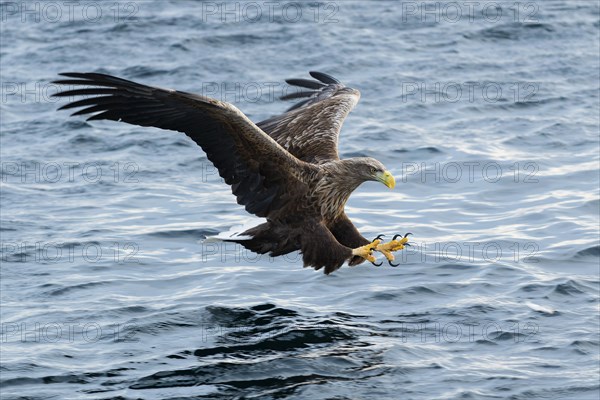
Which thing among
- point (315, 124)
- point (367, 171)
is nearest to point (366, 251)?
point (367, 171)

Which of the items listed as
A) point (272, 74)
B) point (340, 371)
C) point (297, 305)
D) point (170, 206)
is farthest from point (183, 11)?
point (340, 371)

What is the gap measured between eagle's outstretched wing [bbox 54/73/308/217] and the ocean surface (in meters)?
0.53

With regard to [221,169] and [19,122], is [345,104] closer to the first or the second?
[221,169]

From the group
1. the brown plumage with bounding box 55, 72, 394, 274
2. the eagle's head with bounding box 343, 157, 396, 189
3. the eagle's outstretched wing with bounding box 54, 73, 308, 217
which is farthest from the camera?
the eagle's head with bounding box 343, 157, 396, 189

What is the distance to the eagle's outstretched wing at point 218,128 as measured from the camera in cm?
923

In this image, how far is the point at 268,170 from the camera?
1003 cm

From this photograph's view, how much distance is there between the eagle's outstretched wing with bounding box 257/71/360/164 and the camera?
1101 centimetres

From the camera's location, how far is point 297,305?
1070 centimetres

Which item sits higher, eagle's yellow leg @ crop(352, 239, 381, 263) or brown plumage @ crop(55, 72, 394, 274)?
brown plumage @ crop(55, 72, 394, 274)

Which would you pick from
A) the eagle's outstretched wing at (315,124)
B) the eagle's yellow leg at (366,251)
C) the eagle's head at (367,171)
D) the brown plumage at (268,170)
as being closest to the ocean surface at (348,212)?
the brown plumage at (268,170)

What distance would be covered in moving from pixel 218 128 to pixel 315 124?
6.21 ft

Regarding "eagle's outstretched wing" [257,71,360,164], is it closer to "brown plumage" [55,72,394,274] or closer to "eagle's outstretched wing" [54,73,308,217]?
"brown plumage" [55,72,394,274]

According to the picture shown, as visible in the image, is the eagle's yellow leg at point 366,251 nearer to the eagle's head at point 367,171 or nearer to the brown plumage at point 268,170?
the brown plumage at point 268,170

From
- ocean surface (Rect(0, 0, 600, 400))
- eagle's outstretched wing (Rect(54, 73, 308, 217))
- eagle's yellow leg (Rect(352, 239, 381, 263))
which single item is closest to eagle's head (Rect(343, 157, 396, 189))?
eagle's outstretched wing (Rect(54, 73, 308, 217))
